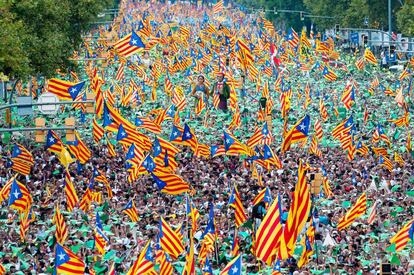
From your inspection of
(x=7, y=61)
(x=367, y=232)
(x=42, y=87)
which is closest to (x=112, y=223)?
(x=367, y=232)

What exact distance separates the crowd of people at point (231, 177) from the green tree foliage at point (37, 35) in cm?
245

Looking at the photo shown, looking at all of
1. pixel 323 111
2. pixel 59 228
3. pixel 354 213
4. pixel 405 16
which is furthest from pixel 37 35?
pixel 405 16

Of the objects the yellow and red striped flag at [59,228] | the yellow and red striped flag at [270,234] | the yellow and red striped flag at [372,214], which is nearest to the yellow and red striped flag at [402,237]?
the yellow and red striped flag at [372,214]

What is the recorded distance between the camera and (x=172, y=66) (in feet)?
285

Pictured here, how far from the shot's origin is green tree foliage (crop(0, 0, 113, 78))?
2315 inches

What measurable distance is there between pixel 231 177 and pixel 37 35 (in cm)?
2138

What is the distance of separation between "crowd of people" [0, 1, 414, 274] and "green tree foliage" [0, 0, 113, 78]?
245 centimetres

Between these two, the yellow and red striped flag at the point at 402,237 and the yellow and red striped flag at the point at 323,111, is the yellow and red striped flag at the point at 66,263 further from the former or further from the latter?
the yellow and red striped flag at the point at 323,111

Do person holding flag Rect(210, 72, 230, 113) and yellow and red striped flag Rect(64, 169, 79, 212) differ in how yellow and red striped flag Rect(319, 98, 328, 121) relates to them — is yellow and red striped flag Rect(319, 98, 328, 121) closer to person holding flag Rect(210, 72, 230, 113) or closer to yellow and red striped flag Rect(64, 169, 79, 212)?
person holding flag Rect(210, 72, 230, 113)

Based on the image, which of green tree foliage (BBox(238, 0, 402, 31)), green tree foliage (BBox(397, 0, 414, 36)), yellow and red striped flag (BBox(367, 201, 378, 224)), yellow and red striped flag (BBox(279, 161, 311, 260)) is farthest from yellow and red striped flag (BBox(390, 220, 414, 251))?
green tree foliage (BBox(397, 0, 414, 36))

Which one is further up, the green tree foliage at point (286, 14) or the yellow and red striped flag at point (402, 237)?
the yellow and red striped flag at point (402, 237)

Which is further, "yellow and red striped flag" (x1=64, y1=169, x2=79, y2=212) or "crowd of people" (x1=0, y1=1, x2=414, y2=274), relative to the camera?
"yellow and red striped flag" (x1=64, y1=169, x2=79, y2=212)

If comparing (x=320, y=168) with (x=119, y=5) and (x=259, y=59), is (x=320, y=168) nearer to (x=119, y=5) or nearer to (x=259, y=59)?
(x=259, y=59)

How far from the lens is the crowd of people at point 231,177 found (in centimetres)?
3909
